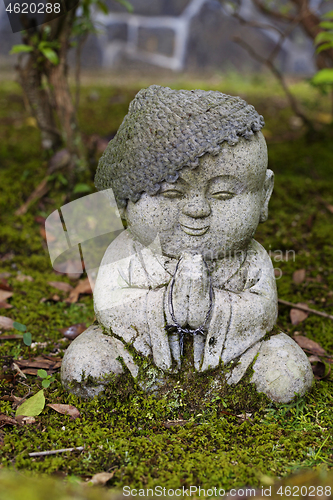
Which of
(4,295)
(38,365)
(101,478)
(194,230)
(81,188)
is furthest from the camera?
(81,188)

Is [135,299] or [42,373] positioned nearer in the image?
[135,299]

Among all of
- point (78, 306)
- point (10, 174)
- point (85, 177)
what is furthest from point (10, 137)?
point (78, 306)

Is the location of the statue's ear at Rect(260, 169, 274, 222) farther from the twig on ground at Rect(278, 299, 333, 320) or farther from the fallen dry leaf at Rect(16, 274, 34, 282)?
the fallen dry leaf at Rect(16, 274, 34, 282)

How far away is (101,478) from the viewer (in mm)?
2262

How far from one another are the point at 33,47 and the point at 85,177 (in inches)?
51.9

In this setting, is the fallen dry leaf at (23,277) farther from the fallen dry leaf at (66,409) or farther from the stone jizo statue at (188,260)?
the fallen dry leaf at (66,409)

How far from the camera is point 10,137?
6207mm

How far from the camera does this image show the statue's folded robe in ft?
9.07

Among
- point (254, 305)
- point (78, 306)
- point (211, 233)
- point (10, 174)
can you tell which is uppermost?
point (211, 233)

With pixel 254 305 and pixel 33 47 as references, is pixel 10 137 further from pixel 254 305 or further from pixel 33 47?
pixel 254 305

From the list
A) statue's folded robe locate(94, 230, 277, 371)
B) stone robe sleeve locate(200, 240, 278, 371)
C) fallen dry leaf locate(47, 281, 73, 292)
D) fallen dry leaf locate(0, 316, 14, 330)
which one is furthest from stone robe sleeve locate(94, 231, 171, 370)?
fallen dry leaf locate(47, 281, 73, 292)

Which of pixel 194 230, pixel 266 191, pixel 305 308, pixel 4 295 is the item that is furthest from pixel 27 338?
pixel 305 308

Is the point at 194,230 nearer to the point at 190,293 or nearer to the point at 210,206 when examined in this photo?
the point at 210,206

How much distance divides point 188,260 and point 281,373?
0.84 meters
